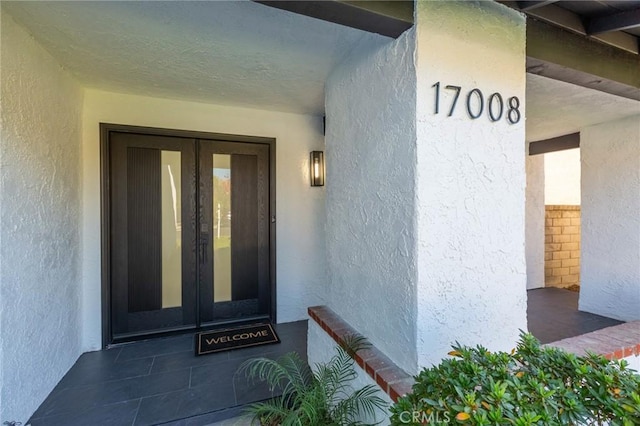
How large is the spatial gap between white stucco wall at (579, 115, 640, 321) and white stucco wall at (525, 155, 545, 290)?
1.04 meters

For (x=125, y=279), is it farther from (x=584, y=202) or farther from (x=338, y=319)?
(x=584, y=202)

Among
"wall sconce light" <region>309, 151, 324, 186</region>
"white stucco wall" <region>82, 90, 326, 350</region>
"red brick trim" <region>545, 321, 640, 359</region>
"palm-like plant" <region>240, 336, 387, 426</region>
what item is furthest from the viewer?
"wall sconce light" <region>309, 151, 324, 186</region>

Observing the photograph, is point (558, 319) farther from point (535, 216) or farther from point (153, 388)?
point (153, 388)

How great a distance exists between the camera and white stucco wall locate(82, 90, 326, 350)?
9.60ft

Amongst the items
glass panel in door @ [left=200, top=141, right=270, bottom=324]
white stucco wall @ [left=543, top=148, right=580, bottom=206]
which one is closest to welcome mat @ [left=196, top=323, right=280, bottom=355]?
glass panel in door @ [left=200, top=141, right=270, bottom=324]

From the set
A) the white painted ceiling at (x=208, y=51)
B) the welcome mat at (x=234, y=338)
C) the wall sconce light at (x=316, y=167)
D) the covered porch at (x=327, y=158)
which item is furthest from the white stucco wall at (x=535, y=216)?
the welcome mat at (x=234, y=338)

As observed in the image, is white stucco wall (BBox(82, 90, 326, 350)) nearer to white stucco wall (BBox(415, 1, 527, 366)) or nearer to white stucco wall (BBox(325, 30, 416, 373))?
white stucco wall (BBox(325, 30, 416, 373))

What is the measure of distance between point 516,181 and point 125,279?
3.61 m

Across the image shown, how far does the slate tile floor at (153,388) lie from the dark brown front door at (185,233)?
418 millimetres

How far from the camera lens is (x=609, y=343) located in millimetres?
2064

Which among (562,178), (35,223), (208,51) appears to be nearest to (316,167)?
(208,51)

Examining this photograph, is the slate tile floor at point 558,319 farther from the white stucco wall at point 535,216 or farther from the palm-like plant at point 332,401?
the palm-like plant at point 332,401

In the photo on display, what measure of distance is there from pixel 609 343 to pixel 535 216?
10.9ft

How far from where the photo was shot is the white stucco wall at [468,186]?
59.5 inches
